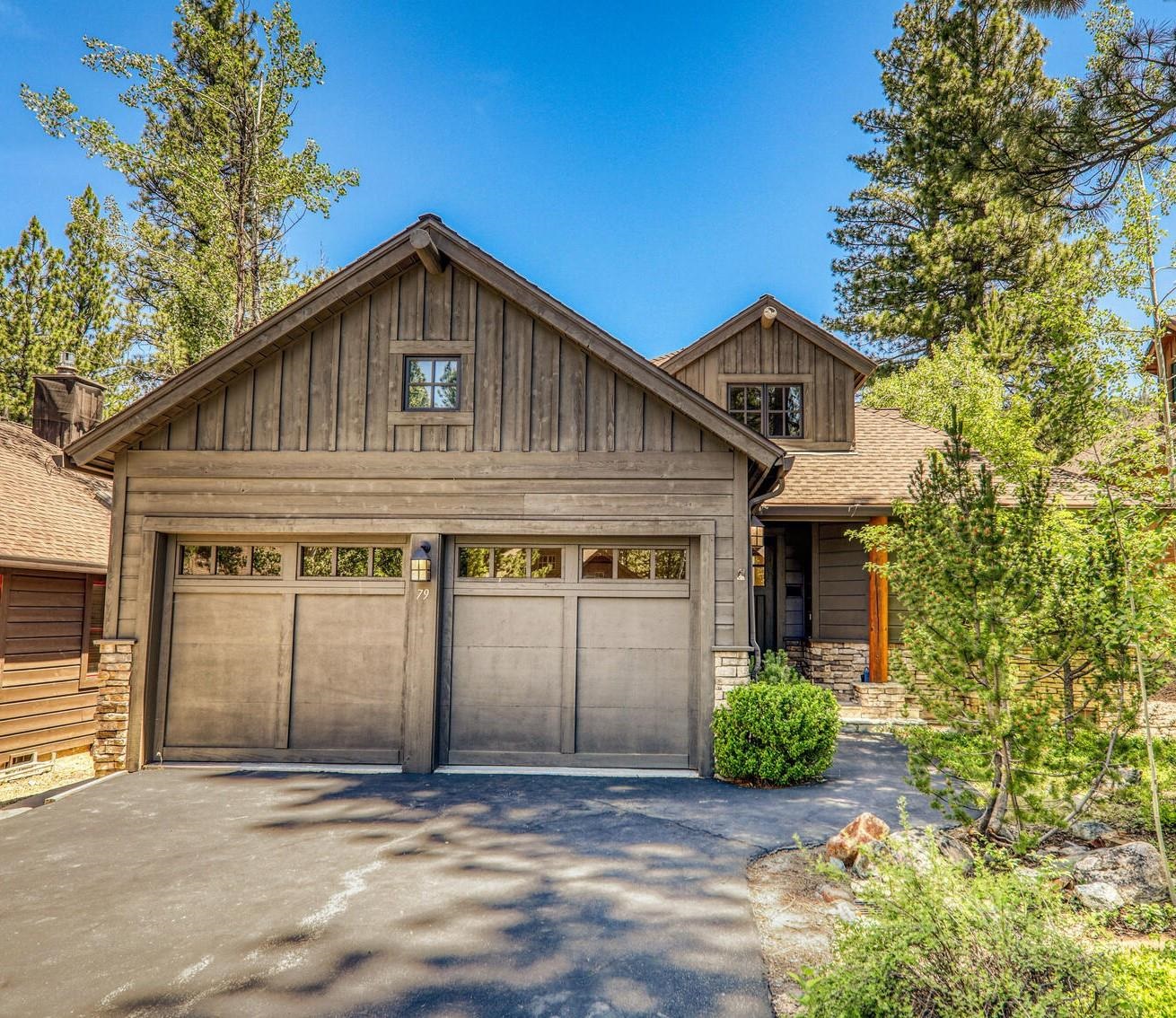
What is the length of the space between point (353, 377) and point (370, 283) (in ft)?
3.31

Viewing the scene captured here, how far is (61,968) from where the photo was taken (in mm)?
3496

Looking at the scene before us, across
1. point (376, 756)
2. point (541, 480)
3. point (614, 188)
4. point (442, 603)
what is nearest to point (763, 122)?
point (614, 188)

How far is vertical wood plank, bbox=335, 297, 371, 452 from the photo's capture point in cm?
765

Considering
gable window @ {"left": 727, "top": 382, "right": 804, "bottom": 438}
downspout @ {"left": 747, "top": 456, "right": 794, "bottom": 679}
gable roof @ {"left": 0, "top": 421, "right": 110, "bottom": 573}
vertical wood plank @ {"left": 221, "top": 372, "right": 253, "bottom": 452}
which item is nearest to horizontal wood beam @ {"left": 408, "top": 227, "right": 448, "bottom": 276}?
vertical wood plank @ {"left": 221, "top": 372, "right": 253, "bottom": 452}

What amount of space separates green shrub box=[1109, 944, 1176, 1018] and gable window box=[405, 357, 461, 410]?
6704mm

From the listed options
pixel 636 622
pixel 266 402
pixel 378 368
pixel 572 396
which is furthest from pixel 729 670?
pixel 266 402

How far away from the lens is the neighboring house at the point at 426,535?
292 inches

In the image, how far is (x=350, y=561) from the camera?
771 centimetres

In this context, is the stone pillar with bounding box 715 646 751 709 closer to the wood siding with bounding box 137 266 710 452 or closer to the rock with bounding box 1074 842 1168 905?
the wood siding with bounding box 137 266 710 452

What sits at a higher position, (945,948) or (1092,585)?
(1092,585)

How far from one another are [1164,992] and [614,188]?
21209 mm

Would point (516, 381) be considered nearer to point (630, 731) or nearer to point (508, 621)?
point (508, 621)

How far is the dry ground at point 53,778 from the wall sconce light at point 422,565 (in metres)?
4.46

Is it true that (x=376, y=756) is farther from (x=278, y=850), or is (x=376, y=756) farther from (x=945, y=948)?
(x=945, y=948)
